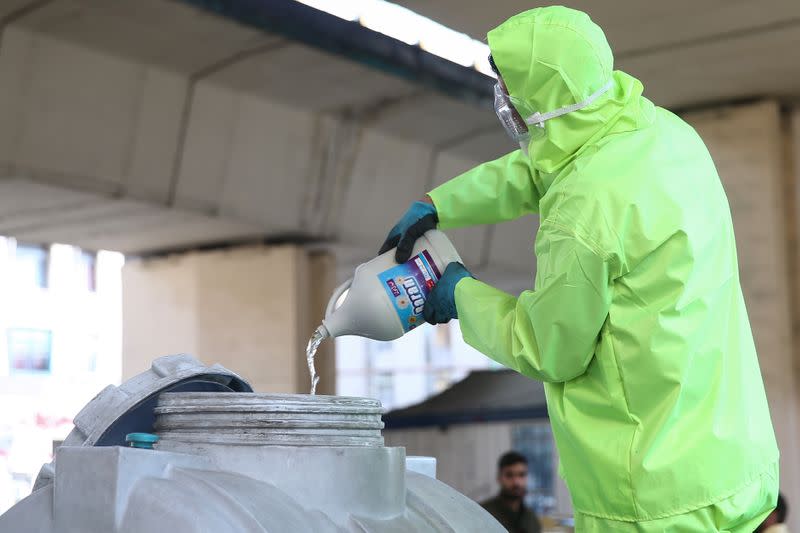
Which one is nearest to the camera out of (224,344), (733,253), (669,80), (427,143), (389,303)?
(733,253)

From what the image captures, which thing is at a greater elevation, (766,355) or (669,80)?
(669,80)

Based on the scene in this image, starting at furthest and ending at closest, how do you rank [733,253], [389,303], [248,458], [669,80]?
[669,80] < [389,303] < [733,253] < [248,458]

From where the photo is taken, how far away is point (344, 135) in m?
9.42

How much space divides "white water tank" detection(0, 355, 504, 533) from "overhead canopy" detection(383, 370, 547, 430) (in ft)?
34.3

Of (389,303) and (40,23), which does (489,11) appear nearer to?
(40,23)

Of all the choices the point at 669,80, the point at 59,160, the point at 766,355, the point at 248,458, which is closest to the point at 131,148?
the point at 59,160

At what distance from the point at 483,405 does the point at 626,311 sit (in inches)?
430

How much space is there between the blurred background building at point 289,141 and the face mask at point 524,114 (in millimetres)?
3991

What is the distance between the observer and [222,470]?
2.45 meters

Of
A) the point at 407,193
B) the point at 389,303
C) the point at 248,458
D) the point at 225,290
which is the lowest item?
the point at 248,458

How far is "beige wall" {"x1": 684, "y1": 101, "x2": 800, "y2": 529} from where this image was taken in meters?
8.65

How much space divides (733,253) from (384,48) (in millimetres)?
5483

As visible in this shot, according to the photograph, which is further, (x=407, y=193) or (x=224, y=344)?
(x=224, y=344)

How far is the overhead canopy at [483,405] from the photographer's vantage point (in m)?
13.1
